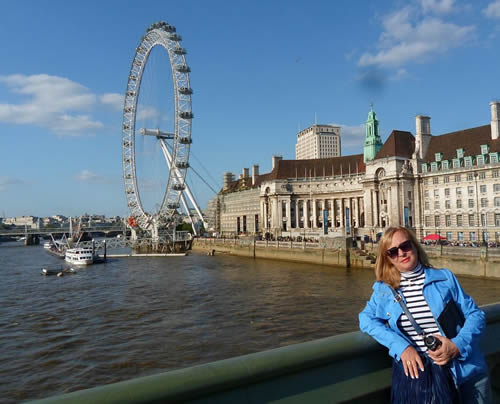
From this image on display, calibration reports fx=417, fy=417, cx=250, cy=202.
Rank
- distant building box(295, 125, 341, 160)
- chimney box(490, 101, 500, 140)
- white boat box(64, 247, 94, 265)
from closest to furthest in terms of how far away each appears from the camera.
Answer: chimney box(490, 101, 500, 140), white boat box(64, 247, 94, 265), distant building box(295, 125, 341, 160)

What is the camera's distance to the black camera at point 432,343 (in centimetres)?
242

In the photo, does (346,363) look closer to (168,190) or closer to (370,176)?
(370,176)

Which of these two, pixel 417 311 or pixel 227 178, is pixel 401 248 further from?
pixel 227 178

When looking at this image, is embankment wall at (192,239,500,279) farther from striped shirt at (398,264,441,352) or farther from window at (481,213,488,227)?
striped shirt at (398,264,441,352)

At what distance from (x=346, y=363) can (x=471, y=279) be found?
31.0 m

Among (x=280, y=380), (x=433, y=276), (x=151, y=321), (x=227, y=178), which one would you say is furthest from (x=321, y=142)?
(x=280, y=380)

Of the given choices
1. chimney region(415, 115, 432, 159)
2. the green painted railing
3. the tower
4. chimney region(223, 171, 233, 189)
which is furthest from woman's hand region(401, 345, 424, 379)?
chimney region(223, 171, 233, 189)

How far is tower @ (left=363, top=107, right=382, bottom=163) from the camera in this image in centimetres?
6319

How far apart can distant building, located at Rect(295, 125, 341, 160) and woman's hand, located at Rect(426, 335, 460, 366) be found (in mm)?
155670

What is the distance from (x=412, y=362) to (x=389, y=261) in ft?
2.37

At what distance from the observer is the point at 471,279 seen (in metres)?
29.3

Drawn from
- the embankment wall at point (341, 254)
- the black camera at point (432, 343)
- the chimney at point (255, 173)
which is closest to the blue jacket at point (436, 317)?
the black camera at point (432, 343)

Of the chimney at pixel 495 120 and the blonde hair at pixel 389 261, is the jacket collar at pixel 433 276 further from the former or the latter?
the chimney at pixel 495 120

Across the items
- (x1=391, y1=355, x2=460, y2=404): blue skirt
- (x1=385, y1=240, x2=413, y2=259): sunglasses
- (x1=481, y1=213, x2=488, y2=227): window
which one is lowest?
(x1=391, y1=355, x2=460, y2=404): blue skirt
